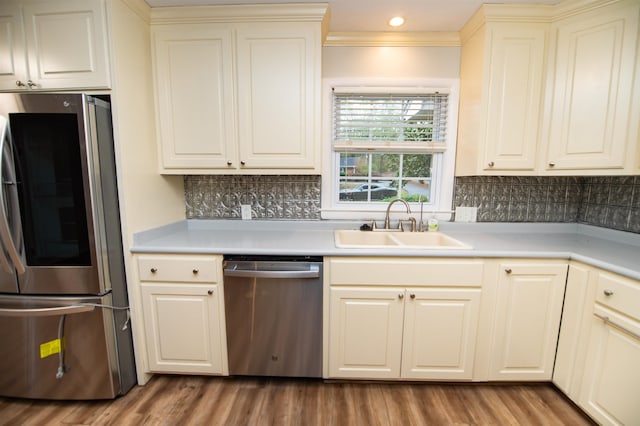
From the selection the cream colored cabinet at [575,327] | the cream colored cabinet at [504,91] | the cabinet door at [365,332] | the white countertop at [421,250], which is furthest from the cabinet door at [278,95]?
the cream colored cabinet at [575,327]

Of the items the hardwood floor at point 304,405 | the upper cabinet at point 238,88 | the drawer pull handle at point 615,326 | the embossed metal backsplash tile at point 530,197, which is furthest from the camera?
the embossed metal backsplash tile at point 530,197

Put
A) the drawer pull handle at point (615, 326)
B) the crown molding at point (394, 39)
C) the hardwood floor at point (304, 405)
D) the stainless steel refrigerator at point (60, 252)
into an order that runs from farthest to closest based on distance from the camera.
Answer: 1. the crown molding at point (394, 39)
2. the hardwood floor at point (304, 405)
3. the stainless steel refrigerator at point (60, 252)
4. the drawer pull handle at point (615, 326)

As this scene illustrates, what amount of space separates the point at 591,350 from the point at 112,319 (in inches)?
102

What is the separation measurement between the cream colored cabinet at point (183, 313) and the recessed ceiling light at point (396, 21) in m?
1.88

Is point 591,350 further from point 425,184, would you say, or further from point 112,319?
point 112,319

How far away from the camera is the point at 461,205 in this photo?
2080mm

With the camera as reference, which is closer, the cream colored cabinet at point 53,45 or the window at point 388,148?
the cream colored cabinet at point 53,45

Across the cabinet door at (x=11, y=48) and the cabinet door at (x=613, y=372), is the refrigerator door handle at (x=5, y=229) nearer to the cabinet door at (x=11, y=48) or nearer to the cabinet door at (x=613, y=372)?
the cabinet door at (x=11, y=48)

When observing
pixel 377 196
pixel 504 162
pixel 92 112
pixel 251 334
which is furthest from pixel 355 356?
pixel 92 112

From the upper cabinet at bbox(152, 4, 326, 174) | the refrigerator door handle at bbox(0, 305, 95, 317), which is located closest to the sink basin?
the upper cabinet at bbox(152, 4, 326, 174)

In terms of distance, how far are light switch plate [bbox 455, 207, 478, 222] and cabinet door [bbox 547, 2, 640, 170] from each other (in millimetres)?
548

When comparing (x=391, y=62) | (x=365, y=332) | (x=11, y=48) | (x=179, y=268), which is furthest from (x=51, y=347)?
(x=391, y=62)

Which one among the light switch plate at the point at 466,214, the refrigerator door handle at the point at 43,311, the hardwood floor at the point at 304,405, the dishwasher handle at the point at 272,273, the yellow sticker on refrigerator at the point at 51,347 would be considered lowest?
the hardwood floor at the point at 304,405

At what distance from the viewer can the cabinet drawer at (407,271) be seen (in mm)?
1487
